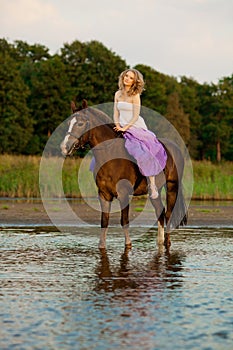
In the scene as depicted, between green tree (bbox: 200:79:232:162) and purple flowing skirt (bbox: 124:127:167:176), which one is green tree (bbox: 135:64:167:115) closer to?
green tree (bbox: 200:79:232:162)

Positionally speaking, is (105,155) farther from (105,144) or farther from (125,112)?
(125,112)

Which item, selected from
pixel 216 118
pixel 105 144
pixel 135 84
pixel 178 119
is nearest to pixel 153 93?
pixel 178 119

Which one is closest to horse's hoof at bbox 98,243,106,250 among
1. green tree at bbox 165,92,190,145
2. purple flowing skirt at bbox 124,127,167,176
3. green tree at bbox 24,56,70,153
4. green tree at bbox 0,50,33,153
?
purple flowing skirt at bbox 124,127,167,176

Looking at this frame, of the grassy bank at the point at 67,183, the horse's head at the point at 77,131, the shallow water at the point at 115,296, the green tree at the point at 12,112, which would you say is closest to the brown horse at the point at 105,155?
the horse's head at the point at 77,131

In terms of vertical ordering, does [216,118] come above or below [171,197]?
above

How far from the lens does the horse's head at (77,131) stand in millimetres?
10883

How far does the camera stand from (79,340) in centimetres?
552

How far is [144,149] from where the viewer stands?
11.5 m

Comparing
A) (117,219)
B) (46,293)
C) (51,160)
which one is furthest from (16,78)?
(46,293)

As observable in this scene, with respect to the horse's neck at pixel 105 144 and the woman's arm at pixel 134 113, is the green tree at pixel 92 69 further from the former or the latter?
the horse's neck at pixel 105 144

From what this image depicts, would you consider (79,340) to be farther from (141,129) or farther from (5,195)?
(5,195)

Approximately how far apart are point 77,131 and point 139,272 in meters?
2.87

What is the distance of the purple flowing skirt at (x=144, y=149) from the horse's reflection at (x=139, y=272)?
1399 mm

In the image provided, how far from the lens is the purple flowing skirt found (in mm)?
11398
